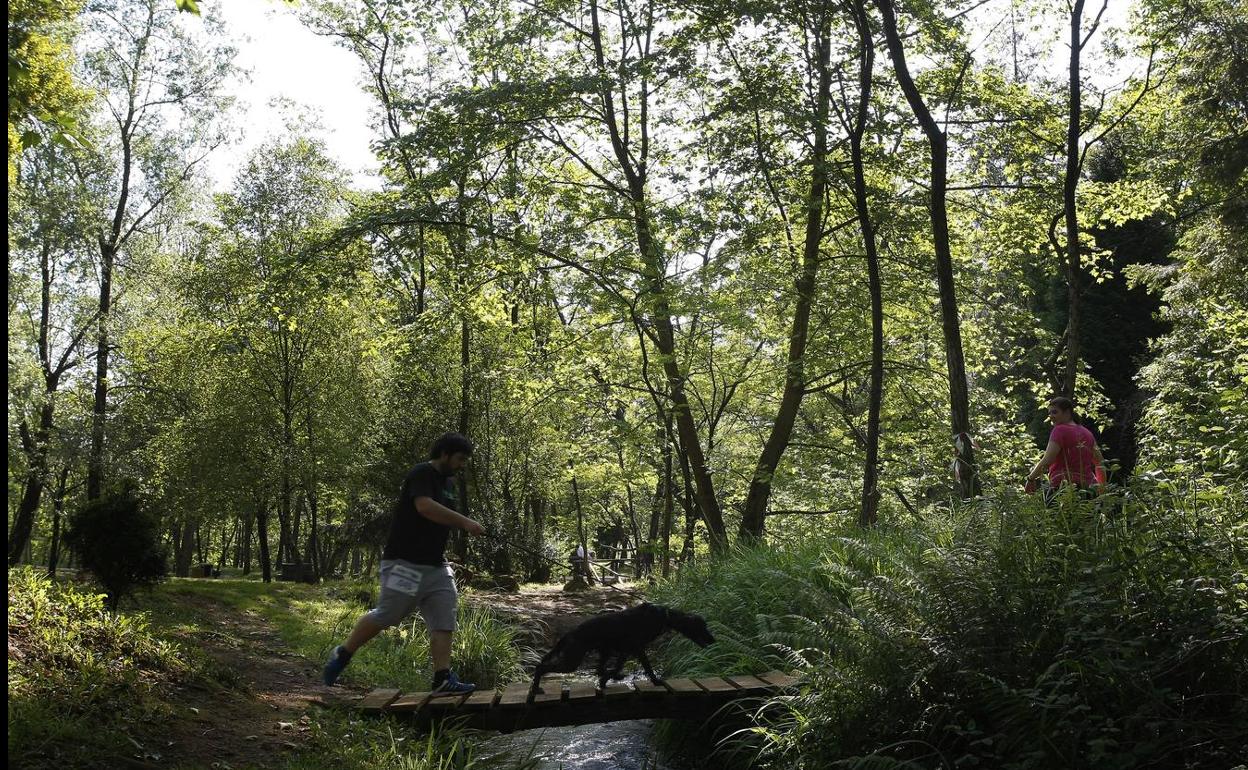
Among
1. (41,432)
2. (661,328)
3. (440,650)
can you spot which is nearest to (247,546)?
(41,432)

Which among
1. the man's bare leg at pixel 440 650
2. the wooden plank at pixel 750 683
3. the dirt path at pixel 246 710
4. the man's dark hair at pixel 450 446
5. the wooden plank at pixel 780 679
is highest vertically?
the man's dark hair at pixel 450 446

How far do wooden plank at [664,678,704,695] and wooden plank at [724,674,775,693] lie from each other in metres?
0.27

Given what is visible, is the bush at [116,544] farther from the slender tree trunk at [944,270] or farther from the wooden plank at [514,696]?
the slender tree trunk at [944,270]

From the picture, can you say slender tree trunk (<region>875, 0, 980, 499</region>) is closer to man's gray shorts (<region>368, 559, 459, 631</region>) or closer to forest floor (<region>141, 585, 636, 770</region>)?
man's gray shorts (<region>368, 559, 459, 631</region>)

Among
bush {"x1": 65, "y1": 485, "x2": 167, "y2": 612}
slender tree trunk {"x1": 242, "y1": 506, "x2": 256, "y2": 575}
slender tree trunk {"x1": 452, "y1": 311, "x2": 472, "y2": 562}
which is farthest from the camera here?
slender tree trunk {"x1": 242, "y1": 506, "x2": 256, "y2": 575}

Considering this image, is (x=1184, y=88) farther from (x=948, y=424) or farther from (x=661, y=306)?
(x=661, y=306)

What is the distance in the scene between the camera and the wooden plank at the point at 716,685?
18.8 ft

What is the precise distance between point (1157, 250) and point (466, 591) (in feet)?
68.1

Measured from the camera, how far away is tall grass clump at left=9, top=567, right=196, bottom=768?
157 inches

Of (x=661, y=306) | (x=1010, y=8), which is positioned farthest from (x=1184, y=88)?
(x=661, y=306)

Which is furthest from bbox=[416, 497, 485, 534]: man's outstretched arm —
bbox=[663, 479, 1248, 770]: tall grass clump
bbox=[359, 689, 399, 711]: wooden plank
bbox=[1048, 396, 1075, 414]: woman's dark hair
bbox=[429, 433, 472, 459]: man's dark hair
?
bbox=[1048, 396, 1075, 414]: woman's dark hair

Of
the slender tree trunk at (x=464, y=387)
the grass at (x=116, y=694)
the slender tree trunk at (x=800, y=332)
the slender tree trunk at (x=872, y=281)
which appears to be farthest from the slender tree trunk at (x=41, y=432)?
the slender tree trunk at (x=872, y=281)

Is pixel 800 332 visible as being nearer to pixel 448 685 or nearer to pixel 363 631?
pixel 448 685

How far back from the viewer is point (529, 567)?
2233 centimetres
